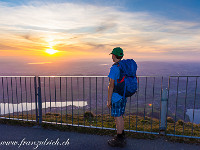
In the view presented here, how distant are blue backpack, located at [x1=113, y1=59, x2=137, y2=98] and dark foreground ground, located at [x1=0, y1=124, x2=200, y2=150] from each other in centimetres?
124

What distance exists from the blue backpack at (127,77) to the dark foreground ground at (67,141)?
1.24 meters

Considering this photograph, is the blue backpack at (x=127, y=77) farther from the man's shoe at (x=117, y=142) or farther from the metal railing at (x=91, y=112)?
the man's shoe at (x=117, y=142)

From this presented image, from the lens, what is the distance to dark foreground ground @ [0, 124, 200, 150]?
3.35m

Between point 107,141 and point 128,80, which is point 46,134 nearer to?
point 107,141

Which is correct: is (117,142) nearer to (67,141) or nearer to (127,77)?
(67,141)

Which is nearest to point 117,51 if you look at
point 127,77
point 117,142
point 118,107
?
point 127,77

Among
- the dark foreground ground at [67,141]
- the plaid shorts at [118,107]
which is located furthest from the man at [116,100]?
the dark foreground ground at [67,141]

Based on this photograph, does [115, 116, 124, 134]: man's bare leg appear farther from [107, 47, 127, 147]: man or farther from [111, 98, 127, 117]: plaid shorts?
[111, 98, 127, 117]: plaid shorts

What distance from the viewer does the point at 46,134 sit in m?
4.01

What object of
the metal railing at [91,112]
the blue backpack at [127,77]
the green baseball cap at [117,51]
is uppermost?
the green baseball cap at [117,51]

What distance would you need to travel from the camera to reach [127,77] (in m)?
3.01

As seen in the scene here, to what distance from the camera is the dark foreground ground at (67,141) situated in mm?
3348

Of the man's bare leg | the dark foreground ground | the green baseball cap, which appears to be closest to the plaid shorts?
the man's bare leg

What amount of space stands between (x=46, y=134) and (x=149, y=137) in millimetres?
2479
